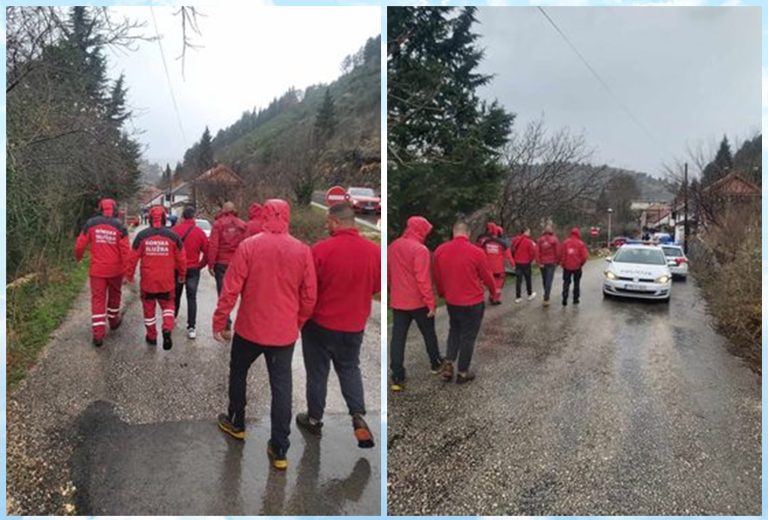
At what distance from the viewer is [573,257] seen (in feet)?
8.67

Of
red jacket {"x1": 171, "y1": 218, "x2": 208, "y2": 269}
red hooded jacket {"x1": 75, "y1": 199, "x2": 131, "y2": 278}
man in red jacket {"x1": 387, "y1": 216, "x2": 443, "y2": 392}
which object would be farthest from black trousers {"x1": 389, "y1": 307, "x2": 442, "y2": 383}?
red hooded jacket {"x1": 75, "y1": 199, "x2": 131, "y2": 278}

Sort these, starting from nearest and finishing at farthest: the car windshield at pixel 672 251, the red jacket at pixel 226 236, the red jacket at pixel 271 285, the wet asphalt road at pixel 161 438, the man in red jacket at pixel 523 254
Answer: the red jacket at pixel 271 285, the wet asphalt road at pixel 161 438, the red jacket at pixel 226 236, the man in red jacket at pixel 523 254, the car windshield at pixel 672 251

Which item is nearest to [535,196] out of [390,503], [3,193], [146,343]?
[390,503]

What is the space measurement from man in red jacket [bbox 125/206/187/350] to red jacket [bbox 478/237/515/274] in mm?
1486

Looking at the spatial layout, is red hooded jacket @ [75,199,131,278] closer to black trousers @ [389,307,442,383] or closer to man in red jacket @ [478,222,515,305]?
black trousers @ [389,307,442,383]

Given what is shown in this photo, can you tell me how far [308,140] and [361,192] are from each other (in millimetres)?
351

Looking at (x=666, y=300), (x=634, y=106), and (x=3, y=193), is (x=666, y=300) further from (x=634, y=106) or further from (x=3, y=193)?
(x=3, y=193)

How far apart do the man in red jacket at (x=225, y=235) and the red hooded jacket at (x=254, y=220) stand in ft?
0.12

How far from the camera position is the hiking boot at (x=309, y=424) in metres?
2.44

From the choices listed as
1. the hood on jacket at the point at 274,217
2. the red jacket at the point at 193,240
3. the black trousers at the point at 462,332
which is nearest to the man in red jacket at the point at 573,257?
the black trousers at the point at 462,332

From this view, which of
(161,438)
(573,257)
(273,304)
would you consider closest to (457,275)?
(573,257)

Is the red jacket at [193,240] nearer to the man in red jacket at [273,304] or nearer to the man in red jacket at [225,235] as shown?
the man in red jacket at [225,235]

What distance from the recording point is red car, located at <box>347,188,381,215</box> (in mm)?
2402

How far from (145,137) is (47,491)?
1.65 meters
